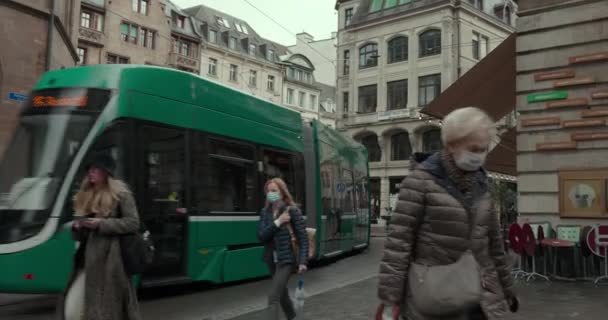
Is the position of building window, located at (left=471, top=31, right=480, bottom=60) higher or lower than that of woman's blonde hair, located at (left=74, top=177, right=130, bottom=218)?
higher

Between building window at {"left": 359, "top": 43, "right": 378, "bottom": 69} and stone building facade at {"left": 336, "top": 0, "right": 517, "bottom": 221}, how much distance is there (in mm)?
75

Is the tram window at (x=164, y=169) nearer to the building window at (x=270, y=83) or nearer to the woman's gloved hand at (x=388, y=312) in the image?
the woman's gloved hand at (x=388, y=312)

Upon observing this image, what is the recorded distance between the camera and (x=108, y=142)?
7.42m

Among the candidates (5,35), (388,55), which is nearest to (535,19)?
(5,35)

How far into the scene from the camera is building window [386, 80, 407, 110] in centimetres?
4244

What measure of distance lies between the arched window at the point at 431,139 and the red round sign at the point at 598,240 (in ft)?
102

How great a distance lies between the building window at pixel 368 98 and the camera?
4425cm

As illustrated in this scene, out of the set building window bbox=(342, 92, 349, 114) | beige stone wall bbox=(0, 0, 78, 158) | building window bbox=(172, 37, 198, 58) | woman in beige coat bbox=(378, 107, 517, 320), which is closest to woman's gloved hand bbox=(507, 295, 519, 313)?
woman in beige coat bbox=(378, 107, 517, 320)

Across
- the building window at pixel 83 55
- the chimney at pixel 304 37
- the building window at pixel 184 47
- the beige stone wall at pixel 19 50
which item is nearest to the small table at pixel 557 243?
the beige stone wall at pixel 19 50

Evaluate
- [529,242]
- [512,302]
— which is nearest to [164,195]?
[512,302]

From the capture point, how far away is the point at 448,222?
2.86 meters

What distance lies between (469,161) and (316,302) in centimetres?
562

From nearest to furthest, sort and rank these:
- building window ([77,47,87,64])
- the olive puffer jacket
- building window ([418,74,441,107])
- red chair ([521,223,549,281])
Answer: the olive puffer jacket < red chair ([521,223,549,281]) < building window ([418,74,441,107]) < building window ([77,47,87,64])

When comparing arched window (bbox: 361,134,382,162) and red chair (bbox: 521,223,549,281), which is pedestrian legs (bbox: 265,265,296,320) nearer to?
red chair (bbox: 521,223,549,281)
